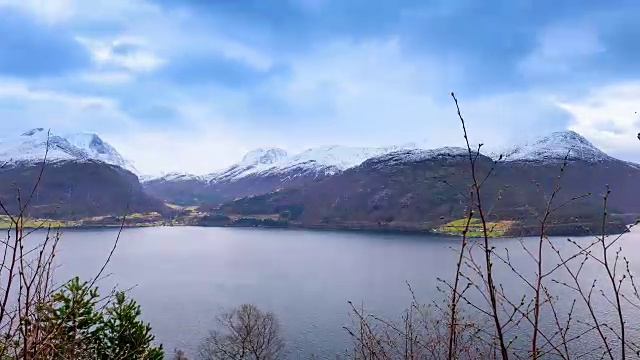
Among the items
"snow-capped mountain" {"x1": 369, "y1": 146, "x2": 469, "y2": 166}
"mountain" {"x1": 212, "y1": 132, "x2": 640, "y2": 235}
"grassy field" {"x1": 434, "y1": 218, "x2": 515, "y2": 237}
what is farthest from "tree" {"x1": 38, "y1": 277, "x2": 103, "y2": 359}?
"snow-capped mountain" {"x1": 369, "y1": 146, "x2": 469, "y2": 166}

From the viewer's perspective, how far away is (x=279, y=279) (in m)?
43.6

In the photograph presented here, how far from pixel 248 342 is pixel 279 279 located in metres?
21.5

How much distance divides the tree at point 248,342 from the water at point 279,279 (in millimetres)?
1105

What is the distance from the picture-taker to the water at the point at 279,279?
28359 millimetres

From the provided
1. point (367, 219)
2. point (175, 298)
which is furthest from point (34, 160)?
point (175, 298)

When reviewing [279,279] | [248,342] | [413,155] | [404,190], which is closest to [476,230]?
[248,342]

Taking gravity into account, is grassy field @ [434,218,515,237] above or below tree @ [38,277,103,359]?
above

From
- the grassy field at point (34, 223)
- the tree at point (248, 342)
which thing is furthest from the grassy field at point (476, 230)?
the tree at point (248, 342)

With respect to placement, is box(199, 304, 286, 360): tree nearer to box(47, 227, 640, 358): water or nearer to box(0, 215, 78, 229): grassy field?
box(47, 227, 640, 358): water

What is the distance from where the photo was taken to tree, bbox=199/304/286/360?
2172 cm

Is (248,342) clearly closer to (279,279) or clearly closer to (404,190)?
(279,279)

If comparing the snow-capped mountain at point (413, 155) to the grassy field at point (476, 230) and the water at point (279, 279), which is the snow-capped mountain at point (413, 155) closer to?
the water at point (279, 279)

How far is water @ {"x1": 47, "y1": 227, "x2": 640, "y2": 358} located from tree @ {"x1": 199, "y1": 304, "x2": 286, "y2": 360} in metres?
1.11

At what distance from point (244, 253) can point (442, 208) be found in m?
72.5
